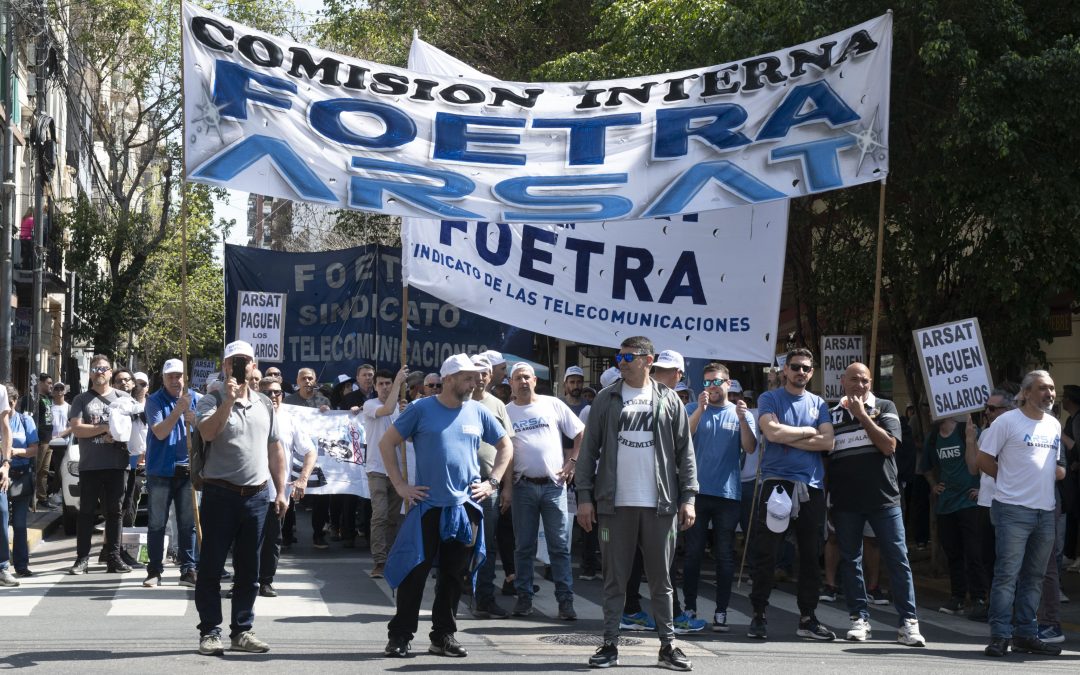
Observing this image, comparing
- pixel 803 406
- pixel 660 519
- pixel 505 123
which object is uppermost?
pixel 505 123

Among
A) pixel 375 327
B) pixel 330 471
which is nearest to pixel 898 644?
pixel 330 471

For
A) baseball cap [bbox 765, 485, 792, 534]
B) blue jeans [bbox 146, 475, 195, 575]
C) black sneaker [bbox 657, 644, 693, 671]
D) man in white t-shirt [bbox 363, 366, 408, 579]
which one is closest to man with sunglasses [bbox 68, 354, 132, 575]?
blue jeans [bbox 146, 475, 195, 575]

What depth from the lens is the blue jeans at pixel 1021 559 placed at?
29.5 feet

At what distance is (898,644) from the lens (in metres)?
9.12

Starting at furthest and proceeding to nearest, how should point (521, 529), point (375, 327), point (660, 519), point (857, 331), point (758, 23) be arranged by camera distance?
point (857, 331) → point (375, 327) → point (758, 23) → point (521, 529) → point (660, 519)

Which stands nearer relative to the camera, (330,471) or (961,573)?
(961,573)

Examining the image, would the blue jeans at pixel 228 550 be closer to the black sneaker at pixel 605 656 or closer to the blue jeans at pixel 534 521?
the black sneaker at pixel 605 656

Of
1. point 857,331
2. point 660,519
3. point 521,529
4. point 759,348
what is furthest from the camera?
point 857,331

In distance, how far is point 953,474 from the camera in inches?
Answer: 454

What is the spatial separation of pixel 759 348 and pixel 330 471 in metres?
5.76

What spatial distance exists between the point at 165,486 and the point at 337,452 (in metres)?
3.59

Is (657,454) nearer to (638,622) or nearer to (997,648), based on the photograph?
(638,622)

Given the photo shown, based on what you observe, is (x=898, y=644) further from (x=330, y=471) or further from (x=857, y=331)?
(x=857, y=331)

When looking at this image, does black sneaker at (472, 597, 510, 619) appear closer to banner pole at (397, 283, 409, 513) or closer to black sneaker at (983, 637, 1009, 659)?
banner pole at (397, 283, 409, 513)
